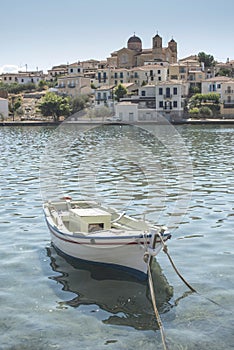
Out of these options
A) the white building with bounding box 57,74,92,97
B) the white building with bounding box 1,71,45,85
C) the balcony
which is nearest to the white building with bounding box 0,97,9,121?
the white building with bounding box 57,74,92,97

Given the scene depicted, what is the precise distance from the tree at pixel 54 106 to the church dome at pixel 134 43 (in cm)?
4312

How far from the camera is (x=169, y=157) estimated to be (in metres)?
37.2

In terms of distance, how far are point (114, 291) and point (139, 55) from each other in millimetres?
113032

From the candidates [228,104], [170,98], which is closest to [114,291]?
[170,98]

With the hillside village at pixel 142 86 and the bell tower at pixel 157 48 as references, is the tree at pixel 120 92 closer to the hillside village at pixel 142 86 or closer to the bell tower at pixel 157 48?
the hillside village at pixel 142 86

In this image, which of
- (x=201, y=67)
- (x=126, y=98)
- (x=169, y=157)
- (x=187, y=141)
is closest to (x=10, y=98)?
(x=126, y=98)

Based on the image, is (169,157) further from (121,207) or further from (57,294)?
(57,294)

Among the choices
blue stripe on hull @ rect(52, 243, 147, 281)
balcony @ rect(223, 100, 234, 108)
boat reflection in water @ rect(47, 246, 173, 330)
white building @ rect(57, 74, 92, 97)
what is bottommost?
boat reflection in water @ rect(47, 246, 173, 330)

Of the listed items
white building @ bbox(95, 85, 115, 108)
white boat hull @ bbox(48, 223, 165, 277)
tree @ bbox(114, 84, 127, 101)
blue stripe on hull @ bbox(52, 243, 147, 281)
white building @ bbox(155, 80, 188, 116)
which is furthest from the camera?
white building @ bbox(95, 85, 115, 108)

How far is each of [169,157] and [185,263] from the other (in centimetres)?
2509

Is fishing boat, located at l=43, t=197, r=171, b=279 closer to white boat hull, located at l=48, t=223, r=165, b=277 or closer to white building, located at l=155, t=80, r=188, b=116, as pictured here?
white boat hull, located at l=48, t=223, r=165, b=277

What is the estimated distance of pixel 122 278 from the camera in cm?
1093

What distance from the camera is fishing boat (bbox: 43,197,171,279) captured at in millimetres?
10359

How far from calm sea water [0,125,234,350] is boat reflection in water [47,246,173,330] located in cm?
2
